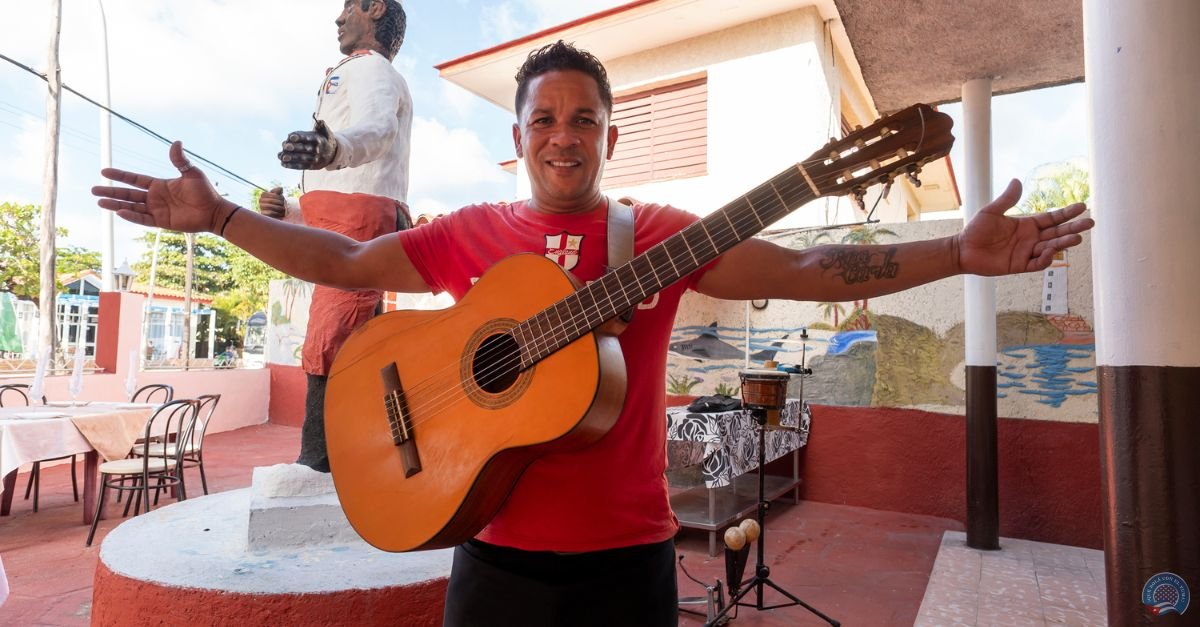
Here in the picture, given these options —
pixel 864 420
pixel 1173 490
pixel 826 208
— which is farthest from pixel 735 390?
pixel 1173 490

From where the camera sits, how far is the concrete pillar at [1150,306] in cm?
187

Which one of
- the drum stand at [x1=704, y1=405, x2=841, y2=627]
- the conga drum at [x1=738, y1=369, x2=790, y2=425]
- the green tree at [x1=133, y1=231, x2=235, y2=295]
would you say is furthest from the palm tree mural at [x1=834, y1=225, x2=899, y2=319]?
the green tree at [x1=133, y1=231, x2=235, y2=295]

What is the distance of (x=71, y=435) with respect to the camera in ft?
18.5

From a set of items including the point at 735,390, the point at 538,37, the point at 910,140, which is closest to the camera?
the point at 910,140

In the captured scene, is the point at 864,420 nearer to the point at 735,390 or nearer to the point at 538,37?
the point at 735,390

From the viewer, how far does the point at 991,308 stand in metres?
5.54

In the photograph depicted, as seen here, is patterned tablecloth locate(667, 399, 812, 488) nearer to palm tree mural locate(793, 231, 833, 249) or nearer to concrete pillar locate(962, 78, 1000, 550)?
concrete pillar locate(962, 78, 1000, 550)

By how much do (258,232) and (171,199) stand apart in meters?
0.22

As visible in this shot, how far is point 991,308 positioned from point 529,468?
17.4 ft

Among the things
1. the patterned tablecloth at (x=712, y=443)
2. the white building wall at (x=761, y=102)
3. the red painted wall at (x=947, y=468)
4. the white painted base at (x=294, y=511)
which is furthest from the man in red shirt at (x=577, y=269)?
the white building wall at (x=761, y=102)

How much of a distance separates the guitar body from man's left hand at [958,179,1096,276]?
2.55 ft

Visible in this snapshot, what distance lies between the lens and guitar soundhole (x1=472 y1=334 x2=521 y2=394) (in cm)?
157

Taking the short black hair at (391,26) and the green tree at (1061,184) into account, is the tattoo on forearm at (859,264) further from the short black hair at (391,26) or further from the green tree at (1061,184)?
the green tree at (1061,184)

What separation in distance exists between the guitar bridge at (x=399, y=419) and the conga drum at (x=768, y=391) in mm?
3162
